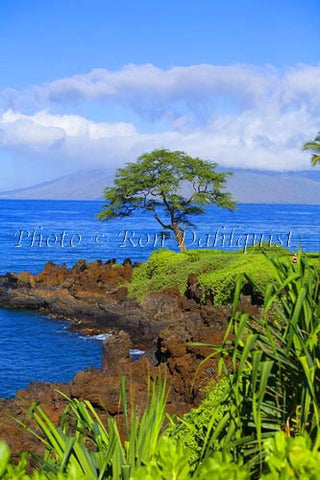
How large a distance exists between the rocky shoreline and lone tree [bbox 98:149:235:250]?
6.22 metres

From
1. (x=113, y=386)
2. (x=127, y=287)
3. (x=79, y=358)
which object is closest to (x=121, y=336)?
(x=113, y=386)

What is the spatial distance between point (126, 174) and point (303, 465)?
37939mm

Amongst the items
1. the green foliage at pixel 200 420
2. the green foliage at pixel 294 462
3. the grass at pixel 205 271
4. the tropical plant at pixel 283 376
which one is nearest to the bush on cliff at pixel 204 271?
the grass at pixel 205 271

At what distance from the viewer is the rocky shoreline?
1241cm

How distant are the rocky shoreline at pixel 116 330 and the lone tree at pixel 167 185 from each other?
245 inches

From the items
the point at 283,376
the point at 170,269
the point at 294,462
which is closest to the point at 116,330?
the point at 170,269

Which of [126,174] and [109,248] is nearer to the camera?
[126,174]

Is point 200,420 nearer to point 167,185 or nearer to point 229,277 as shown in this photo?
point 229,277

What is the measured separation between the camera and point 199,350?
1455 cm

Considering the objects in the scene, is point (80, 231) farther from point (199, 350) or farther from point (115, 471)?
point (115, 471)

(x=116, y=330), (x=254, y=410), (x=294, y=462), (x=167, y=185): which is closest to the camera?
(x=294, y=462)

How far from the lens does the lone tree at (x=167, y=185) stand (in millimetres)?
39781

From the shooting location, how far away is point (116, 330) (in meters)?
25.3

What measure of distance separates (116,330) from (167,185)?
15.8 metres
